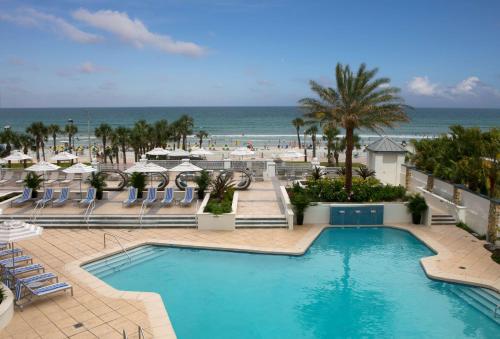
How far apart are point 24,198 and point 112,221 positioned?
5772 mm

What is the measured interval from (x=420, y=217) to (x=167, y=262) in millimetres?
11640

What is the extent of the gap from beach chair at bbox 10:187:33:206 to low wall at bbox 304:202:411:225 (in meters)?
13.8

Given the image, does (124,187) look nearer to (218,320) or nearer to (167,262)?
(167,262)

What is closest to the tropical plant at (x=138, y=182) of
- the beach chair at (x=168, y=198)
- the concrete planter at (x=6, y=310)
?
the beach chair at (x=168, y=198)

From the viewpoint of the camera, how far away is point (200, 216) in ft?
59.4

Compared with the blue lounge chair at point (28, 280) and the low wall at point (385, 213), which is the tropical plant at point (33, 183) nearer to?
the blue lounge chair at point (28, 280)

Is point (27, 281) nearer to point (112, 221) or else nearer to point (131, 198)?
point (112, 221)

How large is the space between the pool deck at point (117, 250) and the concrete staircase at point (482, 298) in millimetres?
280

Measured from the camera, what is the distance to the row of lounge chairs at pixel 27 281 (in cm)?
1128

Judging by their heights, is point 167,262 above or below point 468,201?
below

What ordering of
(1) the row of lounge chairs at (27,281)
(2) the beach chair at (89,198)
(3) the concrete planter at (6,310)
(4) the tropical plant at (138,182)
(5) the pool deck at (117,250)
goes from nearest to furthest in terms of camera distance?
(3) the concrete planter at (6,310) < (5) the pool deck at (117,250) < (1) the row of lounge chairs at (27,281) < (2) the beach chair at (89,198) < (4) the tropical plant at (138,182)

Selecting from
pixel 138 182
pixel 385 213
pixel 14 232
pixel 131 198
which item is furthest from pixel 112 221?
pixel 385 213

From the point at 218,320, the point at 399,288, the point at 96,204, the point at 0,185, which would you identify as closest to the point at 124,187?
the point at 96,204

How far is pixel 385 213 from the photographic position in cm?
1931
